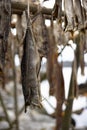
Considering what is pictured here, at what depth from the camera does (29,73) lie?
Answer: 80 centimetres

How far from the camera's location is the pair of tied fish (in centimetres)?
79

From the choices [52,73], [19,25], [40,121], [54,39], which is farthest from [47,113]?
[19,25]

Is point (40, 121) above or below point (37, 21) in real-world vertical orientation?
below

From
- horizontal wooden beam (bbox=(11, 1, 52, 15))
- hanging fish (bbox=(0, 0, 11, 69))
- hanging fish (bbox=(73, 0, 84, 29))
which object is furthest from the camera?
horizontal wooden beam (bbox=(11, 1, 52, 15))

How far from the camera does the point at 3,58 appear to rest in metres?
0.77

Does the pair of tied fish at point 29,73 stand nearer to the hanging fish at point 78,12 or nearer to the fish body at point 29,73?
the fish body at point 29,73

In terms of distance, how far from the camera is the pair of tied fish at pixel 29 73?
794mm

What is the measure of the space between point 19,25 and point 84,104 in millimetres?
1801

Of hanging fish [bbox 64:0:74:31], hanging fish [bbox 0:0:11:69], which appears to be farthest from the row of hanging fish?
hanging fish [bbox 0:0:11:69]

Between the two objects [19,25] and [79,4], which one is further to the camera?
[19,25]

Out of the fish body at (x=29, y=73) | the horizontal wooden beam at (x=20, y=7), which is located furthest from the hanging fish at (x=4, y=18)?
the horizontal wooden beam at (x=20, y=7)

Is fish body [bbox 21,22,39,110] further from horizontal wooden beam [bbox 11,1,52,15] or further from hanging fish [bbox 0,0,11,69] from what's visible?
horizontal wooden beam [bbox 11,1,52,15]

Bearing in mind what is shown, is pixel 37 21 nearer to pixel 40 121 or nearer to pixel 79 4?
pixel 79 4

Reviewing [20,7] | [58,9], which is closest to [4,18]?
[58,9]
